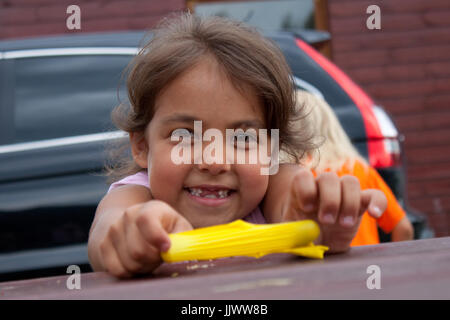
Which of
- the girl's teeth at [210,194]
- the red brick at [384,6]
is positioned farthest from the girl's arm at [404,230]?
the red brick at [384,6]

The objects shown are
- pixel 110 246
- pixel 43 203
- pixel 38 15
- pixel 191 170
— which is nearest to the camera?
pixel 110 246

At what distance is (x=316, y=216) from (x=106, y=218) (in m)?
0.45

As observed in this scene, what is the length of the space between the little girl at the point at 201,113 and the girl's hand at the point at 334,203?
36mm

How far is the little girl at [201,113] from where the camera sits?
1345 millimetres

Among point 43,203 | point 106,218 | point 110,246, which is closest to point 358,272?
point 110,246

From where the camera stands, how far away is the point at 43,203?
2.61 metres

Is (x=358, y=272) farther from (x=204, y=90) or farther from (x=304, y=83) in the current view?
(x=304, y=83)

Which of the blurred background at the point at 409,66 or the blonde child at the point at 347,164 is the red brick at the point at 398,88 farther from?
the blonde child at the point at 347,164

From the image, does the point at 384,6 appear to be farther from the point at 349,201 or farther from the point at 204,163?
the point at 349,201

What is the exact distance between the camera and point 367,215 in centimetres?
270

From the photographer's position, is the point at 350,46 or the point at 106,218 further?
the point at 350,46

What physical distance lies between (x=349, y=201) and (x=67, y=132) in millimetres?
2056

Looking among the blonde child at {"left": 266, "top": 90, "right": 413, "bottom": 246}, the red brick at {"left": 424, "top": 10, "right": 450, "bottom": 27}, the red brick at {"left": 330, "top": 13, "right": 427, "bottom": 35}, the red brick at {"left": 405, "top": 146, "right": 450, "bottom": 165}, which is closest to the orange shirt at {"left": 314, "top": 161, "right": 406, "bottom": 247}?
the blonde child at {"left": 266, "top": 90, "right": 413, "bottom": 246}

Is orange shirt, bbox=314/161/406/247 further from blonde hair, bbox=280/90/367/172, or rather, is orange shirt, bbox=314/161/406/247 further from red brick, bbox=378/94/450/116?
red brick, bbox=378/94/450/116
